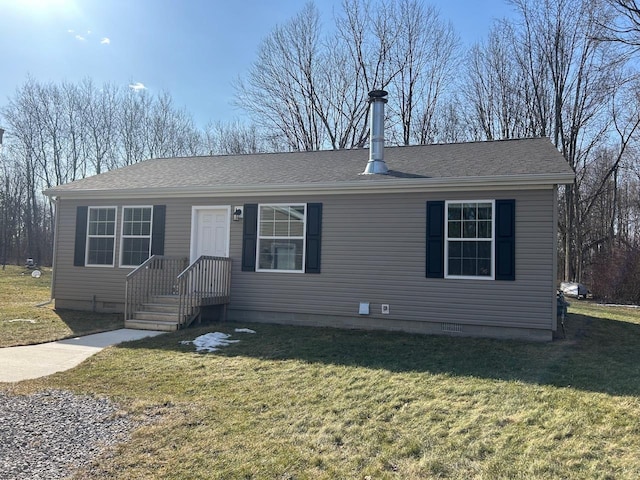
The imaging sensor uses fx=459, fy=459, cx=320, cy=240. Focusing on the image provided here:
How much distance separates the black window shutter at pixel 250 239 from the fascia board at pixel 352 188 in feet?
1.37

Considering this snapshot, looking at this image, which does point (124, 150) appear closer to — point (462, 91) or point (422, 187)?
point (462, 91)

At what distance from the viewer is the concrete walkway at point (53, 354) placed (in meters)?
5.79

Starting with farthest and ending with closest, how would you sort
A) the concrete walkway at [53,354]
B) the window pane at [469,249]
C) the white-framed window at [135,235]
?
the white-framed window at [135,235]
the window pane at [469,249]
the concrete walkway at [53,354]

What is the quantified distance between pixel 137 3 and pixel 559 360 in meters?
11.9

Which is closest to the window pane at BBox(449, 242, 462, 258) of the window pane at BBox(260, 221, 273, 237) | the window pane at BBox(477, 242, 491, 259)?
the window pane at BBox(477, 242, 491, 259)

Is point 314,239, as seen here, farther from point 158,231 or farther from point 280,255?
point 158,231

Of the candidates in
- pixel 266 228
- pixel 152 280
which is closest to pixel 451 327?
pixel 266 228

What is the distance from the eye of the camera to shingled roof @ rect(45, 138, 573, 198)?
8.09 meters

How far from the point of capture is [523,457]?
3.43 meters

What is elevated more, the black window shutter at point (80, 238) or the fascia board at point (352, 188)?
the fascia board at point (352, 188)

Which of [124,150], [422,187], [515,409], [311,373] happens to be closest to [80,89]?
[124,150]

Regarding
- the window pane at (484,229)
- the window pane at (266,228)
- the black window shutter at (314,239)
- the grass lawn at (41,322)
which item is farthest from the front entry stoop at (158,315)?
the window pane at (484,229)

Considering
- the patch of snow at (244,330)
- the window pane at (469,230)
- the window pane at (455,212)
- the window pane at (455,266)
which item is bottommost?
the patch of snow at (244,330)

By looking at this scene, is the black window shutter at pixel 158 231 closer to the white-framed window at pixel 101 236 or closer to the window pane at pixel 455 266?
the white-framed window at pixel 101 236
